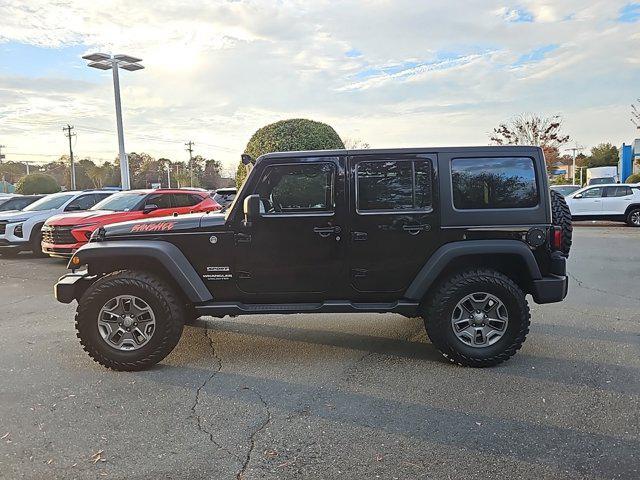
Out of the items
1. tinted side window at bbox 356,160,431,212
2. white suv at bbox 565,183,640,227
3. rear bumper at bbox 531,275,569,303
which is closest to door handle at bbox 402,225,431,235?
tinted side window at bbox 356,160,431,212

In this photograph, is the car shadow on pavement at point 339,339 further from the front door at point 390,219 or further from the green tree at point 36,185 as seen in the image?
the green tree at point 36,185

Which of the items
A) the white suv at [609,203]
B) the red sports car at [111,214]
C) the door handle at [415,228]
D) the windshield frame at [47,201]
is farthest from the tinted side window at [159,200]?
the white suv at [609,203]

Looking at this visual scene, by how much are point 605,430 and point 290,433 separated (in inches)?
82.4

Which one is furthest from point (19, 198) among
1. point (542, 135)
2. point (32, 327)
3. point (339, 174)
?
point (542, 135)

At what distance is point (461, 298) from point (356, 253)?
1009 millimetres

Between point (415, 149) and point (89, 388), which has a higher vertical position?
point (415, 149)

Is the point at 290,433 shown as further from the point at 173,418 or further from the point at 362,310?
the point at 362,310

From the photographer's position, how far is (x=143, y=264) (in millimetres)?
4777

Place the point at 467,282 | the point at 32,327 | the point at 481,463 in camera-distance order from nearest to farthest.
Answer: the point at 481,463 → the point at 467,282 → the point at 32,327

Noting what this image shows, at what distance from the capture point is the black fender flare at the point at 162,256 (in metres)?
4.63

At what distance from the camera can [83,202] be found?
1349cm

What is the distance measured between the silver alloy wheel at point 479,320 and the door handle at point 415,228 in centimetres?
73

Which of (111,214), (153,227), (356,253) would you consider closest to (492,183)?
(356,253)

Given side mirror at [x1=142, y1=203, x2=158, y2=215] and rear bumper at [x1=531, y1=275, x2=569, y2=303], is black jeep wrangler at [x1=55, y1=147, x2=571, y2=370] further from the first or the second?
side mirror at [x1=142, y1=203, x2=158, y2=215]
